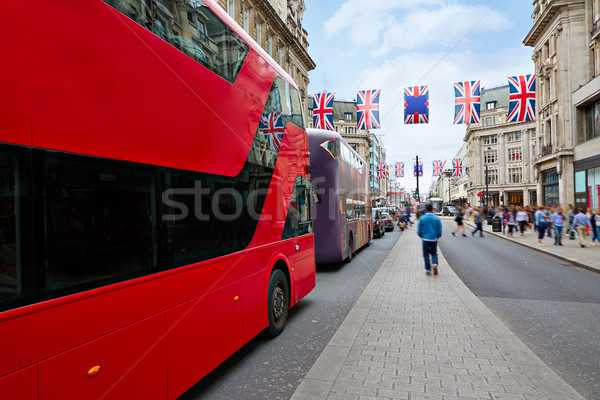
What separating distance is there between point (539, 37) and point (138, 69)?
144 feet

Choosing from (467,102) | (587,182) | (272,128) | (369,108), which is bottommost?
(587,182)

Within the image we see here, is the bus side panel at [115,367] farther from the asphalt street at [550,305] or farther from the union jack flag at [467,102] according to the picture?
the union jack flag at [467,102]

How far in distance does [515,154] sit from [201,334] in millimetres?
83689

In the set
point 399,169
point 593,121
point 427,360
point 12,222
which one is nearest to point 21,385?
point 12,222

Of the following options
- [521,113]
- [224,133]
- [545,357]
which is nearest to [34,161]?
[224,133]

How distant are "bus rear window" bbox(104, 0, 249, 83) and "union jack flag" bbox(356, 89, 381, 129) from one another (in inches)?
540

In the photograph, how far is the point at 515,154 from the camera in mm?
74375

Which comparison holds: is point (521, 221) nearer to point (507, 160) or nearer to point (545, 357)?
point (545, 357)

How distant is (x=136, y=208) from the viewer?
2848mm

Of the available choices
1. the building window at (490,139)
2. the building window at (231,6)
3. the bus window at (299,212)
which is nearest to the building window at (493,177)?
the building window at (490,139)

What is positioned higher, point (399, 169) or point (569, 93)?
point (569, 93)

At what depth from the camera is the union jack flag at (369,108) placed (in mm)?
17766

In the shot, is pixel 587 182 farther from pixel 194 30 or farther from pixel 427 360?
pixel 194 30

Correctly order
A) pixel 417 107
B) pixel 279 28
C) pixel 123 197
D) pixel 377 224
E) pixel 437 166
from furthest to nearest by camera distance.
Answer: pixel 437 166 < pixel 279 28 < pixel 377 224 < pixel 417 107 < pixel 123 197
